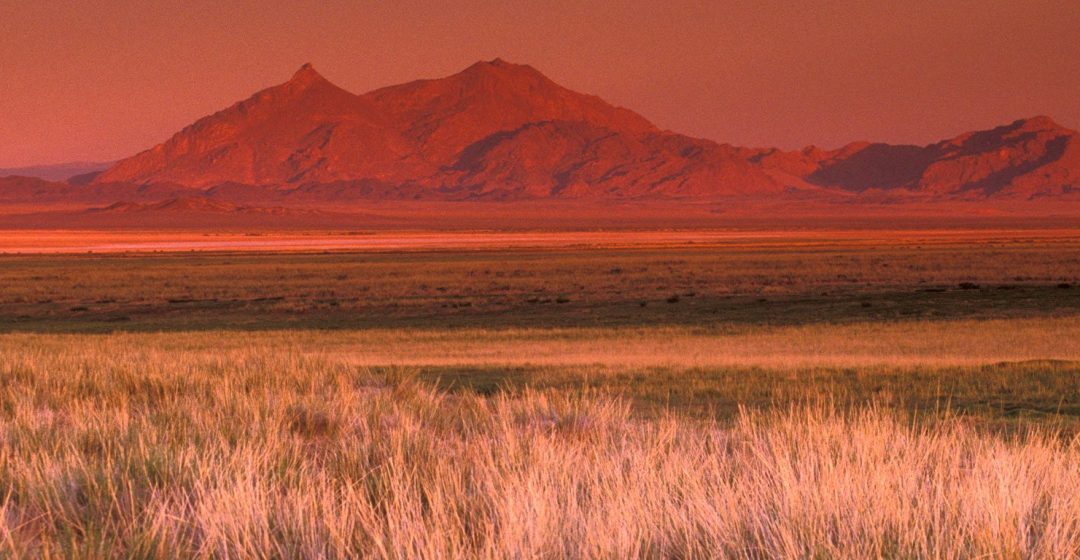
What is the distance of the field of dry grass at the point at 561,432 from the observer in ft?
15.7

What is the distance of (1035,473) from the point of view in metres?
6.05

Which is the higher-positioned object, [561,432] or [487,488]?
[487,488]

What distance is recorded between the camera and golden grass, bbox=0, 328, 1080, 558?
4602 mm

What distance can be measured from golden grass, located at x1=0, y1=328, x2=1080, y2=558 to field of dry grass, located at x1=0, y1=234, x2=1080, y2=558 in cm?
3

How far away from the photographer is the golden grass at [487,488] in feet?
15.1

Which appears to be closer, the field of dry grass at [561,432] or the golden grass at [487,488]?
the golden grass at [487,488]

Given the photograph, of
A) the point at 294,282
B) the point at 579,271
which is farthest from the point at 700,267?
the point at 294,282

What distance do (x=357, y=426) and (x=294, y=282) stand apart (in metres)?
42.8

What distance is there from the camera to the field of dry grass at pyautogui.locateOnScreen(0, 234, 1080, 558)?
188 inches

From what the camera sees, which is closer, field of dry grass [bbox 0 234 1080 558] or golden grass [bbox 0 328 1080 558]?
golden grass [bbox 0 328 1080 558]

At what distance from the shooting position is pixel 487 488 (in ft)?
18.6

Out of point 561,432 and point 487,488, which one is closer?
point 487,488

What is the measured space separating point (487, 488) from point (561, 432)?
2801mm

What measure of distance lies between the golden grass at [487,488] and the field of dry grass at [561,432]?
0.03 meters
